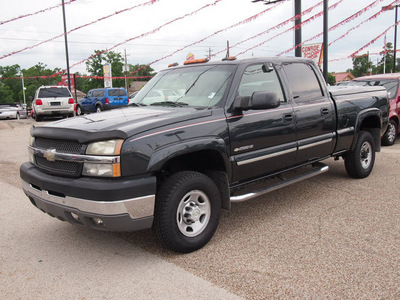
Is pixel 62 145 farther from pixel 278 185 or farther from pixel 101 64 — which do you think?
pixel 101 64

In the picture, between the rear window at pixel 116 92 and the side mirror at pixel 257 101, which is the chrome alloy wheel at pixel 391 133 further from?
the rear window at pixel 116 92

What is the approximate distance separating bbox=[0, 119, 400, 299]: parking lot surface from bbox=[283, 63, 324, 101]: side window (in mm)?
1396

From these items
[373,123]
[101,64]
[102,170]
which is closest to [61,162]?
[102,170]

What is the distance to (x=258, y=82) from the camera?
4297mm

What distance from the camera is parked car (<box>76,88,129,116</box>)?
72.8ft

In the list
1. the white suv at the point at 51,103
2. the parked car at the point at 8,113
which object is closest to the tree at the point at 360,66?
the parked car at the point at 8,113

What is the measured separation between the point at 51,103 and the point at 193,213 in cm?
1615

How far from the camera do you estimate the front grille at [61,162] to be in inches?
125

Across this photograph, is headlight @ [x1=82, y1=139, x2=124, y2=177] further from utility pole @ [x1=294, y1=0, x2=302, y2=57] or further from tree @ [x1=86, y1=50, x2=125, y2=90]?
tree @ [x1=86, y1=50, x2=125, y2=90]

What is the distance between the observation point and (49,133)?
3.51 meters

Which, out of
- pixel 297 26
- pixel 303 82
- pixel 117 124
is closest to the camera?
pixel 117 124

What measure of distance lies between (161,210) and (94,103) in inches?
831

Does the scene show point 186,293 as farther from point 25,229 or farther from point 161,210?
point 25,229

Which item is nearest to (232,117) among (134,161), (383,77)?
(134,161)
